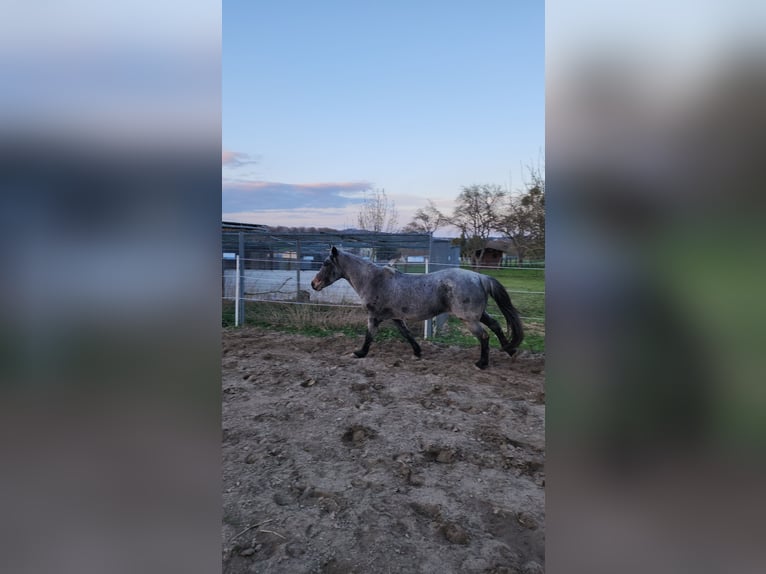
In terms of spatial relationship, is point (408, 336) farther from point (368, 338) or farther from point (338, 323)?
point (338, 323)

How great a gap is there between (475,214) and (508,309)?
964cm

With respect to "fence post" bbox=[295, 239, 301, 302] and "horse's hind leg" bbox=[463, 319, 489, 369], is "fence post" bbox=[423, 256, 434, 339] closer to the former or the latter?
"horse's hind leg" bbox=[463, 319, 489, 369]

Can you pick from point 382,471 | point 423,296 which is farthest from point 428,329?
point 382,471

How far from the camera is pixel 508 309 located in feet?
15.0

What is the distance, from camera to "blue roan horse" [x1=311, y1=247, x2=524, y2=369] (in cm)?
459

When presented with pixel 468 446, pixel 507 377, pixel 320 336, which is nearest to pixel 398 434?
pixel 468 446

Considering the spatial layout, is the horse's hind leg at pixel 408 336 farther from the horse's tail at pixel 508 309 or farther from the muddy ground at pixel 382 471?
the horse's tail at pixel 508 309

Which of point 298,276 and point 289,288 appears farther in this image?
point 289,288

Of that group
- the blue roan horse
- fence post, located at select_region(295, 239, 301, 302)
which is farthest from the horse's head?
fence post, located at select_region(295, 239, 301, 302)

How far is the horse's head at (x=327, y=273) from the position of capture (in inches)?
203

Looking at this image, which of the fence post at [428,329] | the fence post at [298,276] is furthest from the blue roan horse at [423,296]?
the fence post at [298,276]
